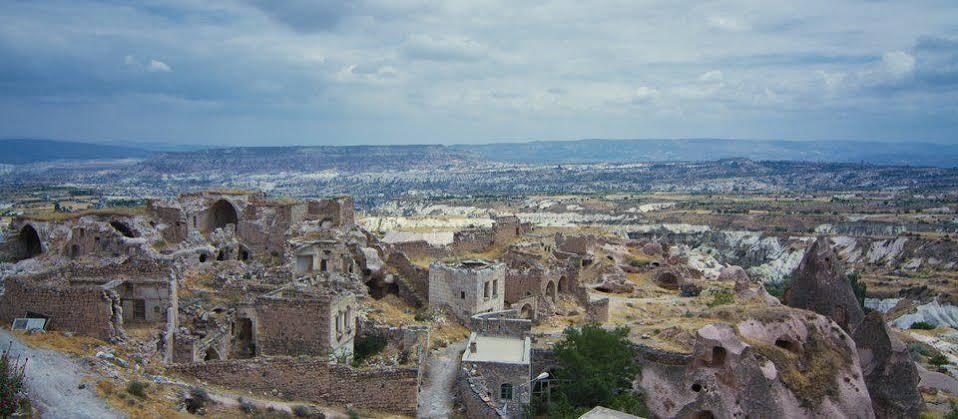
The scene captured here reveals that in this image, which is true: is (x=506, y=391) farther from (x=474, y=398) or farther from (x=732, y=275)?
(x=732, y=275)

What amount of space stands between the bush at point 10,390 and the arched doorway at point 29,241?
18.2 metres

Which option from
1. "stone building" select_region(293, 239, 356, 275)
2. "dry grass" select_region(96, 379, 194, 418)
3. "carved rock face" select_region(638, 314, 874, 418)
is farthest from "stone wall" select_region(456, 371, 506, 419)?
"stone building" select_region(293, 239, 356, 275)

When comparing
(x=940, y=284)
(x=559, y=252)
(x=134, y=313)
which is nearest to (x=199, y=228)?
(x=134, y=313)

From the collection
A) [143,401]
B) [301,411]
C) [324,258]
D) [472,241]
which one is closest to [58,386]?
[143,401]

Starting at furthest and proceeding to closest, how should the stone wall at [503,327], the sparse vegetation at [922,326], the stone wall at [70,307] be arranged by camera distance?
the sparse vegetation at [922,326] → the stone wall at [503,327] → the stone wall at [70,307]

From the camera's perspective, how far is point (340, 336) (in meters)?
23.6

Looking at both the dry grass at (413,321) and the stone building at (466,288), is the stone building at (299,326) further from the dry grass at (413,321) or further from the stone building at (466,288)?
the stone building at (466,288)

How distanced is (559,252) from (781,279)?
38.9 m

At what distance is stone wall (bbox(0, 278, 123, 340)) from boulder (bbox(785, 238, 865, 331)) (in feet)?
91.8

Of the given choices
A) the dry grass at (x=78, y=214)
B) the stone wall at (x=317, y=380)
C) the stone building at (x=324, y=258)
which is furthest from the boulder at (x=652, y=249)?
the stone wall at (x=317, y=380)

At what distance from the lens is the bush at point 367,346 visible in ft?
81.2

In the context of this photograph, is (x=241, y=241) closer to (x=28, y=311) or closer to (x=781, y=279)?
(x=28, y=311)

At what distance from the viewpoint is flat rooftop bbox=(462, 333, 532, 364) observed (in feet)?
79.7

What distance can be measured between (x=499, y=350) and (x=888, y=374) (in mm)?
14577
